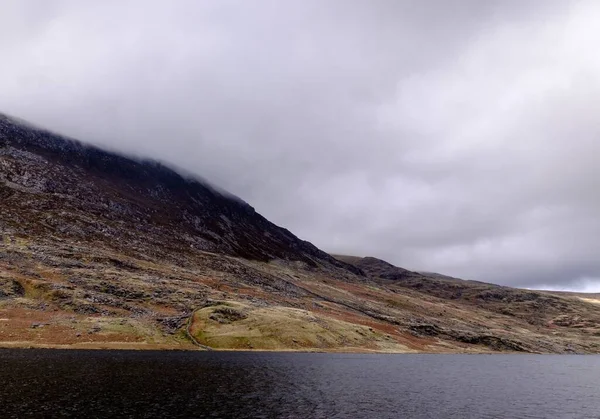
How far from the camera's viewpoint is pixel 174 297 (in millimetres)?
164750

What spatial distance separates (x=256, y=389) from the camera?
71.4 metres

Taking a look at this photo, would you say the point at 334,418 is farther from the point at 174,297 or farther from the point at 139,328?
the point at 174,297

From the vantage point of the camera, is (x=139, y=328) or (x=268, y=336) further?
(x=268, y=336)

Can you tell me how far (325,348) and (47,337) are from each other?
84.9 m

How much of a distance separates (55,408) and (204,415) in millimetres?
16966

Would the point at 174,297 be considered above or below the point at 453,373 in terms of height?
below

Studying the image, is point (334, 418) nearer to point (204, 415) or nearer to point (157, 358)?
point (204, 415)

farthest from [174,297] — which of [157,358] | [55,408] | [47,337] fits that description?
[55,408]

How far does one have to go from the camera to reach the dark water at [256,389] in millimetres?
55156

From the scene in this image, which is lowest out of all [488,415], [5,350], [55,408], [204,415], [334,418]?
[5,350]

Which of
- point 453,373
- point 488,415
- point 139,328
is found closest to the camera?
point 488,415

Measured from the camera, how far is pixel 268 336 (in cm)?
14588

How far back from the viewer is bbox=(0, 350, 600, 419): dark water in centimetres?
5516

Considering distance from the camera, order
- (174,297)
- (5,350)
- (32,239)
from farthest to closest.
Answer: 1. (32,239)
2. (174,297)
3. (5,350)
